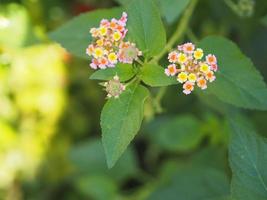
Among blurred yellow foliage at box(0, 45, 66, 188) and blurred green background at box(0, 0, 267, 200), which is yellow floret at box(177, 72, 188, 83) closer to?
blurred green background at box(0, 0, 267, 200)

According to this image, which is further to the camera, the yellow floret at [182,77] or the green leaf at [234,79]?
the green leaf at [234,79]

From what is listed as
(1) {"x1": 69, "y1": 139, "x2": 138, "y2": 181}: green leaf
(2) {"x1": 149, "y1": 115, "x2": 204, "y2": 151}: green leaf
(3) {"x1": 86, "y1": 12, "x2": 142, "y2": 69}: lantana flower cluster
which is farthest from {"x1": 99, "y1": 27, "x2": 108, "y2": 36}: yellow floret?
(1) {"x1": 69, "y1": 139, "x2": 138, "y2": 181}: green leaf

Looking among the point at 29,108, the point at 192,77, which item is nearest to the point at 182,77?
the point at 192,77

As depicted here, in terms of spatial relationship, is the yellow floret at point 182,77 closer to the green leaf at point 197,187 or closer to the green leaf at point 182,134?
the green leaf at point 197,187

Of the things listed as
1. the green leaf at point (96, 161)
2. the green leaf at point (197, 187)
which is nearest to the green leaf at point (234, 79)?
the green leaf at point (197, 187)

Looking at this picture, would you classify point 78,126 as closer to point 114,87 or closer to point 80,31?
point 80,31

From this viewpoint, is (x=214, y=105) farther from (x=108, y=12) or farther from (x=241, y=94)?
(x=108, y=12)
